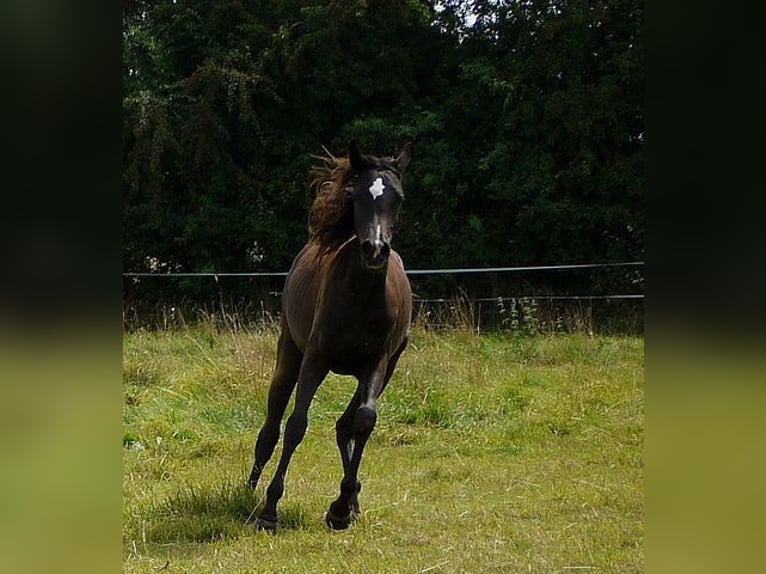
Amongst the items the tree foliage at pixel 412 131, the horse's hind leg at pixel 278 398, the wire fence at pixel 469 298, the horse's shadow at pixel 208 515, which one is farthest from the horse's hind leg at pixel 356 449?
the tree foliage at pixel 412 131

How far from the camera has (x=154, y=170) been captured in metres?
10.9

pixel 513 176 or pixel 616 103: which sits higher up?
pixel 616 103

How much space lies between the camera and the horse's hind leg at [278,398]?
13.1 ft

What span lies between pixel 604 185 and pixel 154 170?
639cm

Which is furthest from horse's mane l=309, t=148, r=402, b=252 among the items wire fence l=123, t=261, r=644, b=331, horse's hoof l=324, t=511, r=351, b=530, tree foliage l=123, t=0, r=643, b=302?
tree foliage l=123, t=0, r=643, b=302

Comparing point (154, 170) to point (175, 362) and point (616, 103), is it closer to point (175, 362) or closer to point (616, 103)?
point (175, 362)

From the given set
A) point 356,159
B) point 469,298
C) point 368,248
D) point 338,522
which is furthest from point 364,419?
point 469,298

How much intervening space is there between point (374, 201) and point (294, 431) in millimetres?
1146

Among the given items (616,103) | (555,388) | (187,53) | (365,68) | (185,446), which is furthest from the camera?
(187,53)

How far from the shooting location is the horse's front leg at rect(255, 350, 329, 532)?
11.2 feet

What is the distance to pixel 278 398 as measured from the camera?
4.04 meters

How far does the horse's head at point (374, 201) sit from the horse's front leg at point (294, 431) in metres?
0.64
